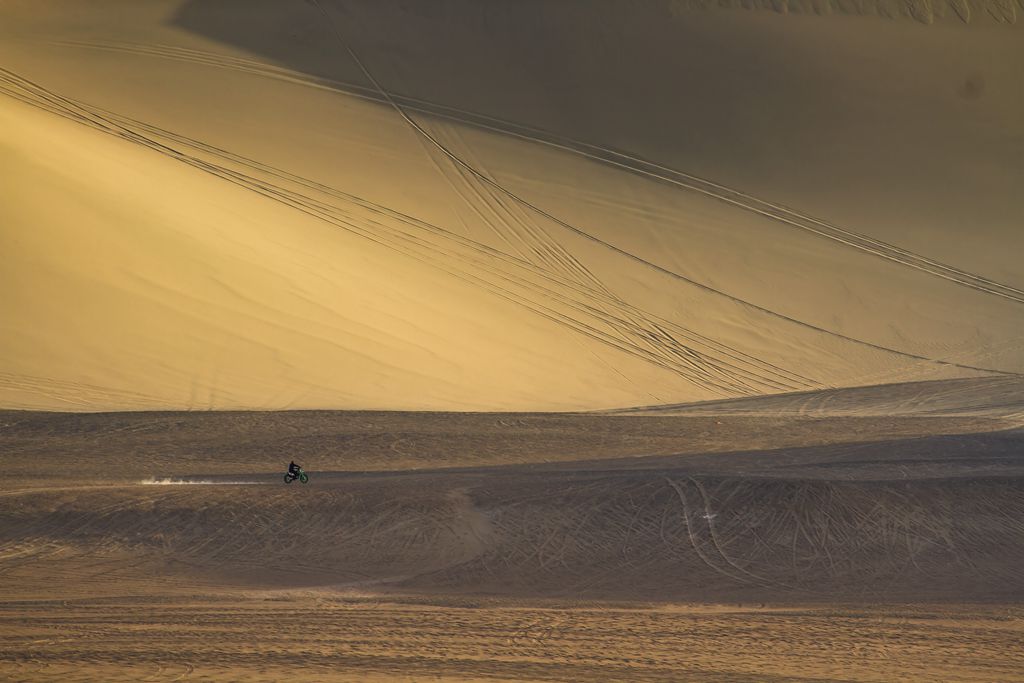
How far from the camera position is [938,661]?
6.79 meters

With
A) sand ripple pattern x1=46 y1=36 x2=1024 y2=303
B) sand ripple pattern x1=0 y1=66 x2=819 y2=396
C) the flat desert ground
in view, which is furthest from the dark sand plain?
sand ripple pattern x1=46 y1=36 x2=1024 y2=303

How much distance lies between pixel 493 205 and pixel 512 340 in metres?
3.56

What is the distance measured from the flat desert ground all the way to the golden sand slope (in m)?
0.06

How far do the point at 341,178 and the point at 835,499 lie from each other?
34.3ft

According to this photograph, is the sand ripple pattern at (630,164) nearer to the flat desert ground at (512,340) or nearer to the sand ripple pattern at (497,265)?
the flat desert ground at (512,340)

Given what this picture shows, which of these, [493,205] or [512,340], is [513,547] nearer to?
[512,340]

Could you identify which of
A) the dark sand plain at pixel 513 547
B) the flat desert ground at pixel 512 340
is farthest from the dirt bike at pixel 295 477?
the flat desert ground at pixel 512 340

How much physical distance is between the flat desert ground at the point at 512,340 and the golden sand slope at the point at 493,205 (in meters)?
0.06

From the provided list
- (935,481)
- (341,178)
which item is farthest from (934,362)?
(341,178)

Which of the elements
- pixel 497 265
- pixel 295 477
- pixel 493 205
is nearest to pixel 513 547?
pixel 295 477

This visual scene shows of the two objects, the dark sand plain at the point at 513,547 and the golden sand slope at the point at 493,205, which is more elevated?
the golden sand slope at the point at 493,205

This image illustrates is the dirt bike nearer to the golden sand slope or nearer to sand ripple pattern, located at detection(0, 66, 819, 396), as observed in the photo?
the golden sand slope

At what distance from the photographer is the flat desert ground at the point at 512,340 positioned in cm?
750

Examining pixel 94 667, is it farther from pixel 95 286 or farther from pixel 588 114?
pixel 588 114
